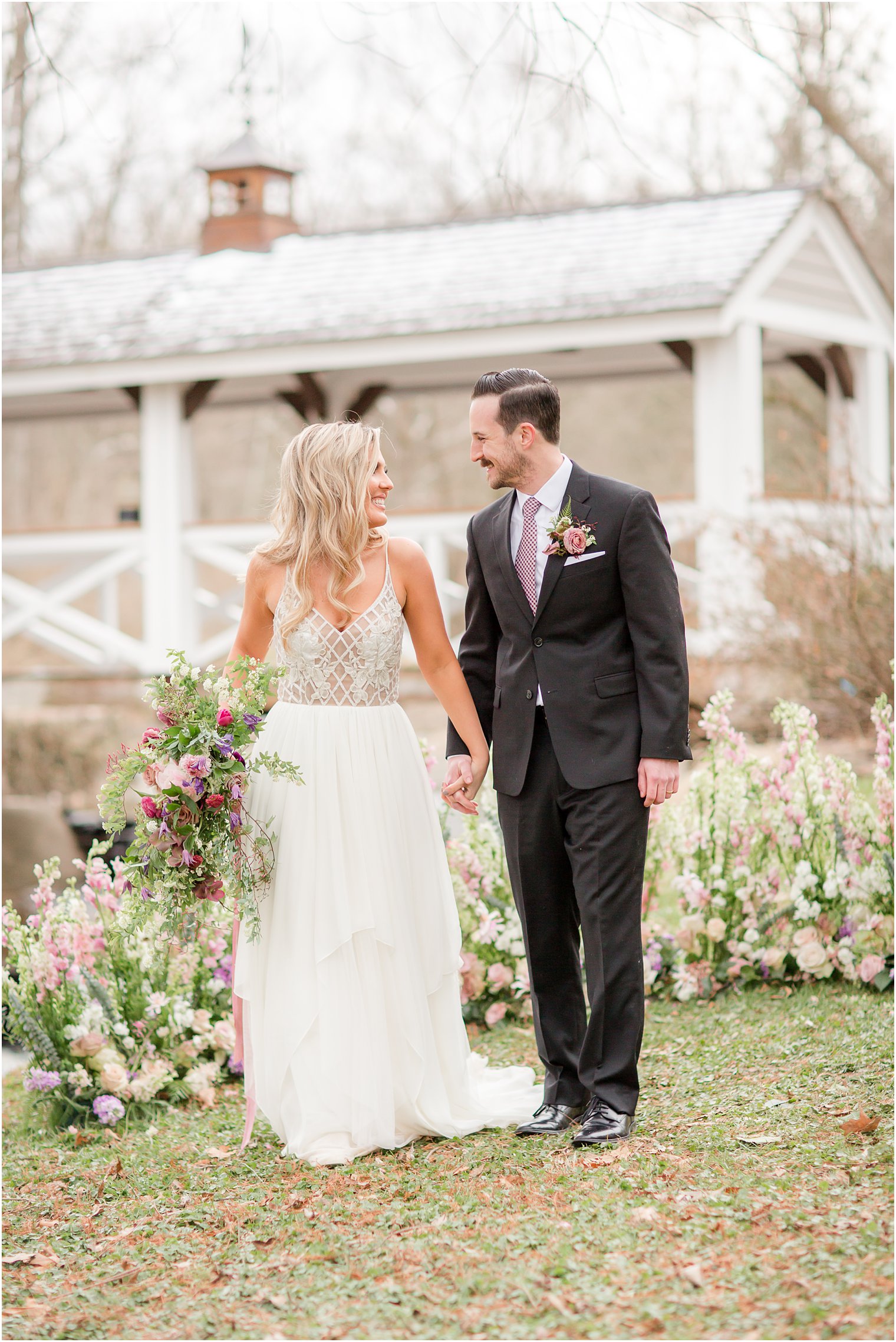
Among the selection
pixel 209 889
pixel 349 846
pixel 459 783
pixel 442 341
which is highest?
pixel 442 341

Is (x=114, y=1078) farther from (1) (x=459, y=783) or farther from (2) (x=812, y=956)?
(2) (x=812, y=956)

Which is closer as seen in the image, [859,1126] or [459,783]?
[859,1126]

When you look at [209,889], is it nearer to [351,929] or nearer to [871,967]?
[351,929]

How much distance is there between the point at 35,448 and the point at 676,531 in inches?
810

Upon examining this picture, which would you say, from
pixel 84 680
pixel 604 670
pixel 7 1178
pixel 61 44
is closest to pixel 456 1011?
pixel 604 670

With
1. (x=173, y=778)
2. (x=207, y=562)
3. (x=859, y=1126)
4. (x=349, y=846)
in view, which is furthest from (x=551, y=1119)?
(x=207, y=562)

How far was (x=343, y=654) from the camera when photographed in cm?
416

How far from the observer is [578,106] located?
546 cm

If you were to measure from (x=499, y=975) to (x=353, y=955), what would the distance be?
1648 mm

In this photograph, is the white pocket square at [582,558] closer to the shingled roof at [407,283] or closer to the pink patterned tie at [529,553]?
the pink patterned tie at [529,553]

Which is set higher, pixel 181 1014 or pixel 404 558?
pixel 404 558

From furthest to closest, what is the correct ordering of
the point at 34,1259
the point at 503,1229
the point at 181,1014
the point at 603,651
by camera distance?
the point at 181,1014
the point at 603,651
the point at 34,1259
the point at 503,1229

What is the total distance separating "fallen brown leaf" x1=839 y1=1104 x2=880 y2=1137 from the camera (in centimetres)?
389

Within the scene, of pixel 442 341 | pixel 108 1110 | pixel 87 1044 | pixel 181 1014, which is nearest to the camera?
pixel 108 1110
